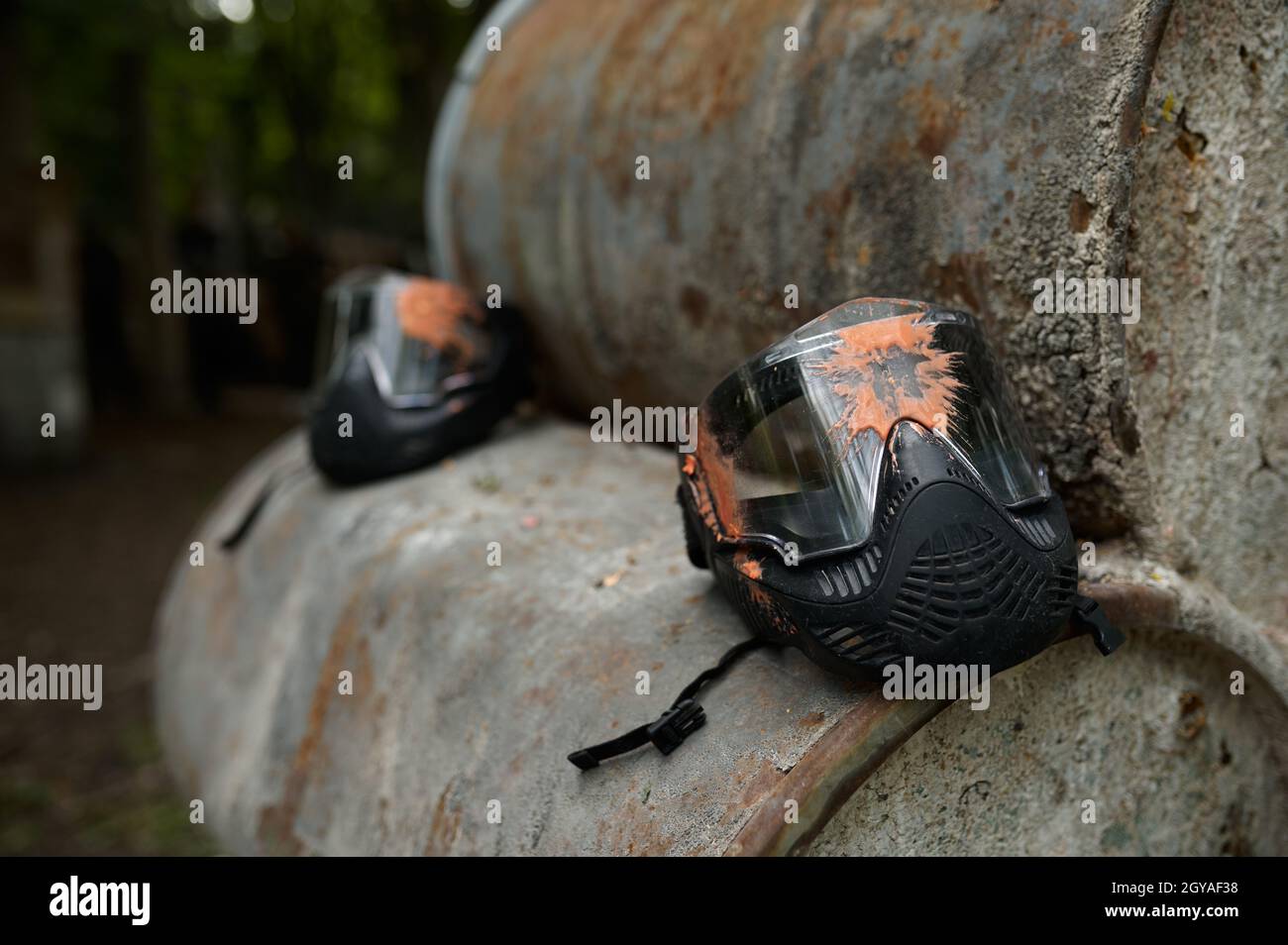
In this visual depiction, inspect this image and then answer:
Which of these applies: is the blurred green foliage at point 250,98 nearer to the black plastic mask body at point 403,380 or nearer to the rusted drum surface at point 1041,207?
the black plastic mask body at point 403,380

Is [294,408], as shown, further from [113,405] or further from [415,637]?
[415,637]

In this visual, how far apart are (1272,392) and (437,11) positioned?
9479 millimetres

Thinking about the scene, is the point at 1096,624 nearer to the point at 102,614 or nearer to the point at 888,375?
the point at 888,375

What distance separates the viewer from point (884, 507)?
1544 millimetres

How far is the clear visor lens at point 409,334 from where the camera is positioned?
3.30 m

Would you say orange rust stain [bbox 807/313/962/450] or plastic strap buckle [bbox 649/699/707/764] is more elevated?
orange rust stain [bbox 807/313/962/450]

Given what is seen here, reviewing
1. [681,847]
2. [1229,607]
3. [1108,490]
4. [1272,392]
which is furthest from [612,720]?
[1272,392]

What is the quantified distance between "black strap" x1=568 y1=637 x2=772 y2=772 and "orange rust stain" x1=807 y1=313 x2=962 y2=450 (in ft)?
1.60

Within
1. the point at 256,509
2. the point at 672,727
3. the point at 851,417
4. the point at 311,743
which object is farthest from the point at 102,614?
the point at 851,417

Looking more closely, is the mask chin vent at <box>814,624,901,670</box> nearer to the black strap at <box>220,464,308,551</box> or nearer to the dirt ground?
the dirt ground

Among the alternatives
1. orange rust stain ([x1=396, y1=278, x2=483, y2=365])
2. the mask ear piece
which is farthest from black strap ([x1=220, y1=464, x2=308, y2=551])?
the mask ear piece

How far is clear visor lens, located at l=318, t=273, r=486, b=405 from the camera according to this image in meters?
3.30

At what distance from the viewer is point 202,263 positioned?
463 inches

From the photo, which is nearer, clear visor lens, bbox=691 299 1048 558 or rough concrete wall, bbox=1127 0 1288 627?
clear visor lens, bbox=691 299 1048 558
